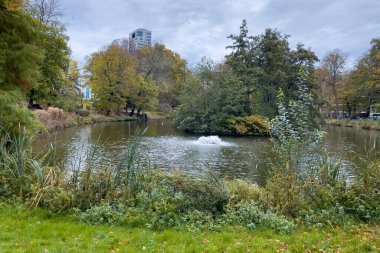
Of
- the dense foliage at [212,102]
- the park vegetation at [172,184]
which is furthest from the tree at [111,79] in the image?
the park vegetation at [172,184]

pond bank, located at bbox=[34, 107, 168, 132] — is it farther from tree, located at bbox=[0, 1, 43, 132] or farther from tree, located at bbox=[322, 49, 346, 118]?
tree, located at bbox=[322, 49, 346, 118]

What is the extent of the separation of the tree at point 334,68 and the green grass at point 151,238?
4034cm

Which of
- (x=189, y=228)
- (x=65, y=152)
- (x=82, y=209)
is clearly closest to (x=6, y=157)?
(x=82, y=209)

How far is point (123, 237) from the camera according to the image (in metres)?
3.61

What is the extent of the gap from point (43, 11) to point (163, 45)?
2870cm

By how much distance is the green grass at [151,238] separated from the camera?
3.29 m

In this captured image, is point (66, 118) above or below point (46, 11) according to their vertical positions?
below

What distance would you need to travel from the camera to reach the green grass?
10.8 feet

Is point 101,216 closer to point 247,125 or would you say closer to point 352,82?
point 247,125

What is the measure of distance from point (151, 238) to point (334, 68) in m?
42.7

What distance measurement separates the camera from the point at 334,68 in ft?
132

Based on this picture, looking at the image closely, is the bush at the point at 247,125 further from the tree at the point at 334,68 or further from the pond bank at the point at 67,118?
the tree at the point at 334,68

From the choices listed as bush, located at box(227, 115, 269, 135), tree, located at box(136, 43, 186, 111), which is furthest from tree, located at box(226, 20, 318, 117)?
tree, located at box(136, 43, 186, 111)

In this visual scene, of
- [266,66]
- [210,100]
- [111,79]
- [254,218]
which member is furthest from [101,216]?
[111,79]
